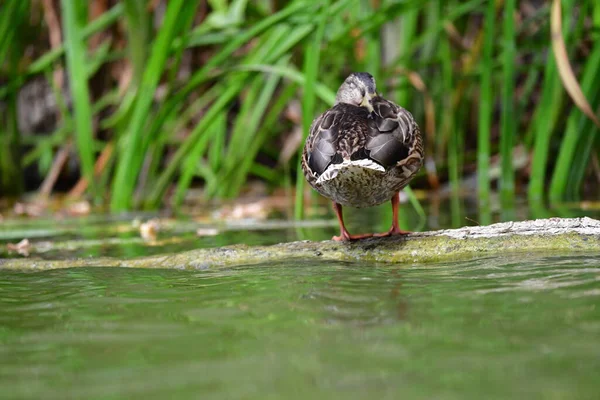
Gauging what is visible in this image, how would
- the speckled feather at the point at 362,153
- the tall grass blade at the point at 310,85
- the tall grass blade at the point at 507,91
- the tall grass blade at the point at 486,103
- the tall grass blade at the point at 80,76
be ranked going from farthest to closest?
the tall grass blade at the point at 80,76 → the tall grass blade at the point at 507,91 → the tall grass blade at the point at 486,103 → the tall grass blade at the point at 310,85 → the speckled feather at the point at 362,153

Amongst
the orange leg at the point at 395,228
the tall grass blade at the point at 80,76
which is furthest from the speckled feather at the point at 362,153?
the tall grass blade at the point at 80,76

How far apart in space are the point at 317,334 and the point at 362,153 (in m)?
1.20

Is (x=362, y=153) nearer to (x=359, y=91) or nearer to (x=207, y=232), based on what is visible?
(x=359, y=91)

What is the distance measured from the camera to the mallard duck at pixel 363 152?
309cm

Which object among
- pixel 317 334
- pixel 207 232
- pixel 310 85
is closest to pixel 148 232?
pixel 207 232

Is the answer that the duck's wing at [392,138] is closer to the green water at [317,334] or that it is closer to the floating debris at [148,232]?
the green water at [317,334]

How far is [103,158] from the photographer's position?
29.5ft

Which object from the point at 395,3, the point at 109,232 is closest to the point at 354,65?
the point at 395,3

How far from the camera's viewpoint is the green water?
1611mm

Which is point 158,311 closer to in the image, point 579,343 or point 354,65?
point 579,343

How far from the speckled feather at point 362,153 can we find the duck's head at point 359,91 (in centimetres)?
5

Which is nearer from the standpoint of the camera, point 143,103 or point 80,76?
point 143,103

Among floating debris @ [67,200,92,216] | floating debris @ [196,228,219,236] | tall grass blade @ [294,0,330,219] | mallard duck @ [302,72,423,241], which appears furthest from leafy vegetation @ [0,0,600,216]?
mallard duck @ [302,72,423,241]

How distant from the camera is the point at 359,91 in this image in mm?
3855
